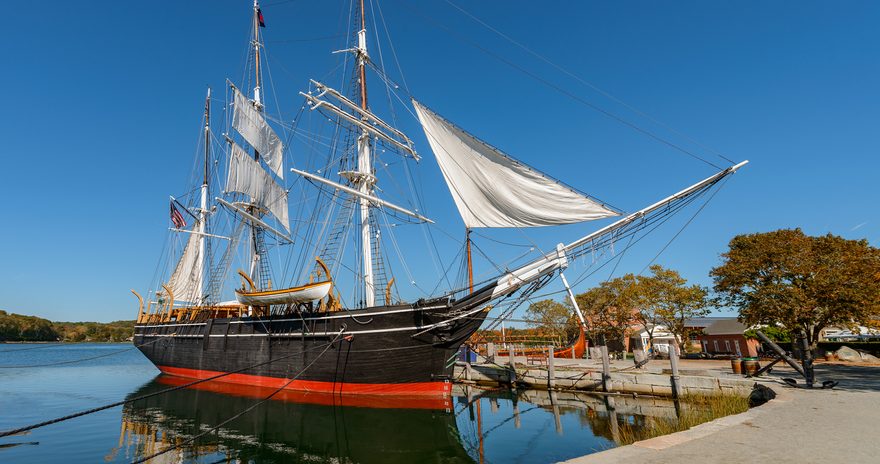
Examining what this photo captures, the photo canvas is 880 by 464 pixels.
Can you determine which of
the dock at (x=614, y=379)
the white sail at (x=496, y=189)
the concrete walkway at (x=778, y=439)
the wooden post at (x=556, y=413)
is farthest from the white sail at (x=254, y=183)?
the concrete walkway at (x=778, y=439)

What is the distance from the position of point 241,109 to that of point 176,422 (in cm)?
2474

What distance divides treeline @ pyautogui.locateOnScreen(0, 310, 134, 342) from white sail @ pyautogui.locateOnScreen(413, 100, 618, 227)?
417 feet

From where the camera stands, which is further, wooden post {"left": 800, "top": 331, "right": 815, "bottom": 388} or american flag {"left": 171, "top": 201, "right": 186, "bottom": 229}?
american flag {"left": 171, "top": 201, "right": 186, "bottom": 229}

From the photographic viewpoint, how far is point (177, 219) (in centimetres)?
3469

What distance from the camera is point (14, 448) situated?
37.0ft

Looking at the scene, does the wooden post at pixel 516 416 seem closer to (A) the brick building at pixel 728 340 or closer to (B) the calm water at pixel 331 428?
(B) the calm water at pixel 331 428

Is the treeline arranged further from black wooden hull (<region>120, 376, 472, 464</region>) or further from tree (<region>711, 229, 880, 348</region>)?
tree (<region>711, 229, 880, 348</region>)

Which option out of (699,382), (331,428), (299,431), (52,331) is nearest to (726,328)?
(699,382)

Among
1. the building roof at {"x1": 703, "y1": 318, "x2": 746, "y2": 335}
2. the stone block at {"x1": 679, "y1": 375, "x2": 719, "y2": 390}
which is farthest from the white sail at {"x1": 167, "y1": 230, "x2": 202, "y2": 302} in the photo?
the building roof at {"x1": 703, "y1": 318, "x2": 746, "y2": 335}

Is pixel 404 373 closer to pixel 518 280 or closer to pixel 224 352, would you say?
pixel 518 280

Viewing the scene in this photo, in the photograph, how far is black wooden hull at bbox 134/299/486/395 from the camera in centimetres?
1617

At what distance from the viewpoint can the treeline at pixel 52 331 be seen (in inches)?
3740

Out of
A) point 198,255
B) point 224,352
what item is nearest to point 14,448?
point 224,352

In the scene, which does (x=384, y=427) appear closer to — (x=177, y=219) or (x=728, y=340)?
(x=177, y=219)
